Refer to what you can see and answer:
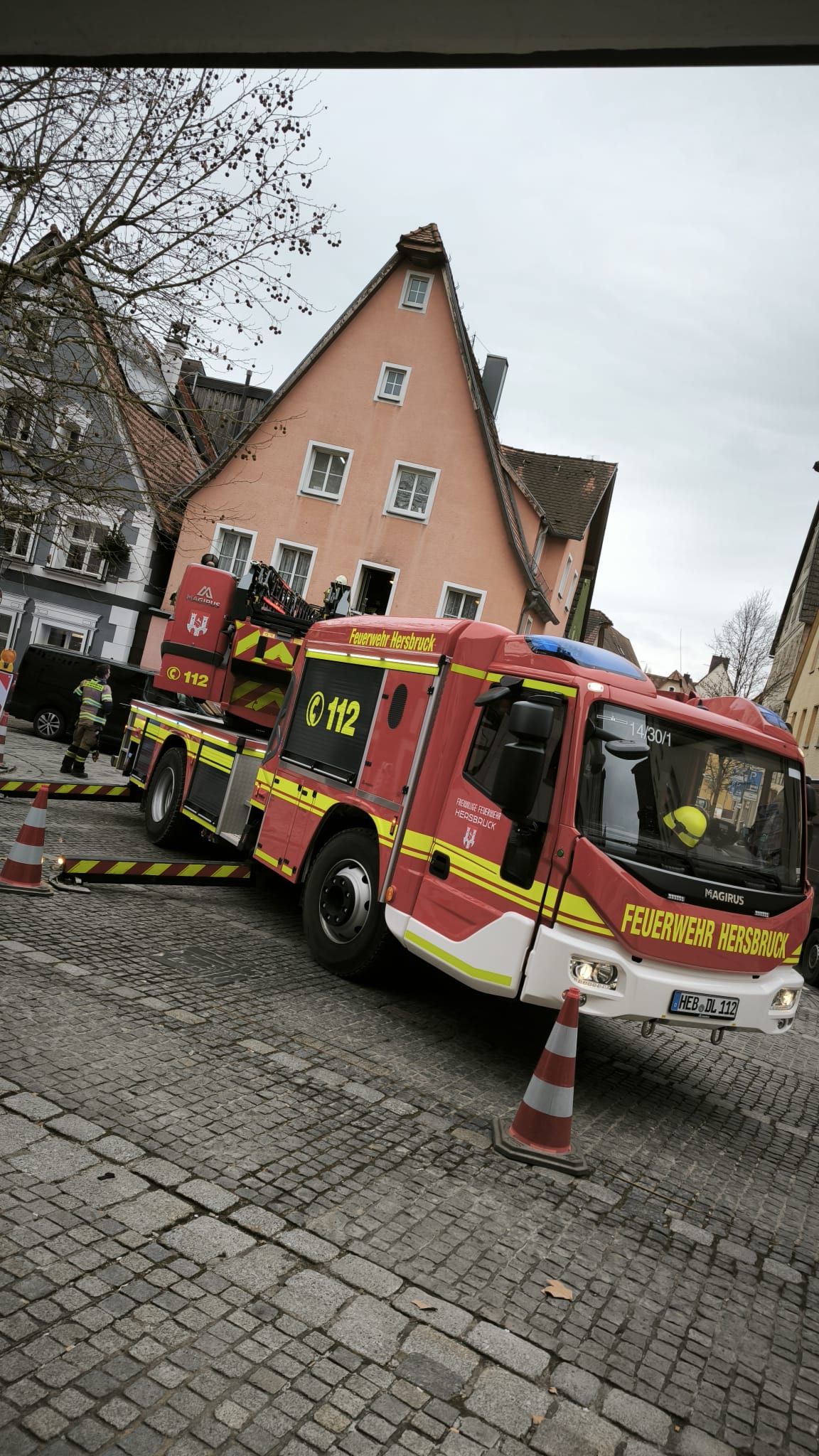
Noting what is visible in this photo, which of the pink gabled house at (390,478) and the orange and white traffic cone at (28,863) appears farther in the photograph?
the pink gabled house at (390,478)

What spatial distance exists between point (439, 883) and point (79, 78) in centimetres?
885

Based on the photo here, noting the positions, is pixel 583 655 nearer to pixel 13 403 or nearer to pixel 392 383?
pixel 13 403

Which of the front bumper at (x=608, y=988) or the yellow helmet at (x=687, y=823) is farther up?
the yellow helmet at (x=687, y=823)

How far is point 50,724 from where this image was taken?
22.0 metres

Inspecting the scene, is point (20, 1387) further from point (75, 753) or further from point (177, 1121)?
point (75, 753)

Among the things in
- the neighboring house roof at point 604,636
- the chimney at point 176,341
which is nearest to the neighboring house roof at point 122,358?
the chimney at point 176,341

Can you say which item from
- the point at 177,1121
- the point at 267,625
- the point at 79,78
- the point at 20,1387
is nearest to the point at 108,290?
the point at 79,78

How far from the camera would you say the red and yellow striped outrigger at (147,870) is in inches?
334

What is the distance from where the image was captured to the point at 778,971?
6656 millimetres

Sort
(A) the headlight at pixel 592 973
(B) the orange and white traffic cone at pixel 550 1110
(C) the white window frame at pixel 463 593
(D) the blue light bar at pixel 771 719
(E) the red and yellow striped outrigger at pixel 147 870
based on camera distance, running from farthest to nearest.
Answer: (C) the white window frame at pixel 463 593, (E) the red and yellow striped outrigger at pixel 147 870, (D) the blue light bar at pixel 771 719, (A) the headlight at pixel 592 973, (B) the orange and white traffic cone at pixel 550 1110

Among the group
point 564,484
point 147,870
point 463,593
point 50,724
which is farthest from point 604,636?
point 147,870

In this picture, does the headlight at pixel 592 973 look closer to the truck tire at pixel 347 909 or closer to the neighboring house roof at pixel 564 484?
the truck tire at pixel 347 909

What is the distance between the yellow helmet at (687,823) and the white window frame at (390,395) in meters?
22.9

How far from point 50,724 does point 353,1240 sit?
19615 millimetres
